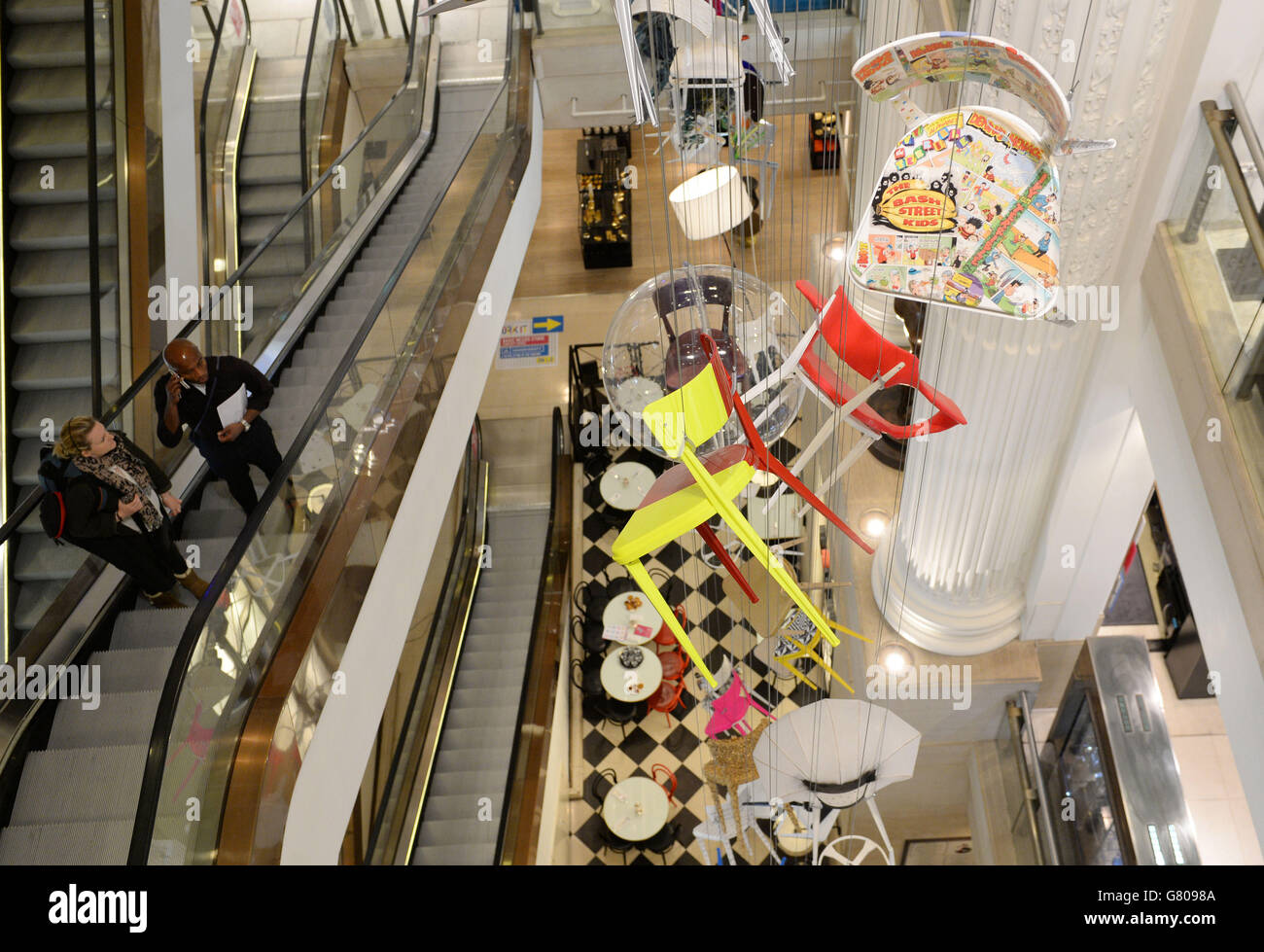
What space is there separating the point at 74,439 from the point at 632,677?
7018 millimetres

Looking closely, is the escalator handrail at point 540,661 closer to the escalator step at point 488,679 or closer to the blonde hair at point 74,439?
the escalator step at point 488,679

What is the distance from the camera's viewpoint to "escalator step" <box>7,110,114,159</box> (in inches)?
248

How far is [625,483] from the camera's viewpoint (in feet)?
39.0

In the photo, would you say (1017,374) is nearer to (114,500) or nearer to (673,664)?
(114,500)

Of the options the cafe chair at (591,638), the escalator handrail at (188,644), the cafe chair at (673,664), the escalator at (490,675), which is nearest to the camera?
the escalator handrail at (188,644)

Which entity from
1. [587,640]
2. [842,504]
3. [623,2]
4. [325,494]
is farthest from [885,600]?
[623,2]

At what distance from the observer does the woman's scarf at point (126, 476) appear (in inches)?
165

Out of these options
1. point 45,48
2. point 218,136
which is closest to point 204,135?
point 218,136

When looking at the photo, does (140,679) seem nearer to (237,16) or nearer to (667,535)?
(667,535)

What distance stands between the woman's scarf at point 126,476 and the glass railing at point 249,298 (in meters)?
0.40

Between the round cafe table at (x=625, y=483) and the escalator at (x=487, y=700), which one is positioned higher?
the round cafe table at (x=625, y=483)

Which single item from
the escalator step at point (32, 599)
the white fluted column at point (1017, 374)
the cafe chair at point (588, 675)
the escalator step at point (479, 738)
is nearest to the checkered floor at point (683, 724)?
the cafe chair at point (588, 675)

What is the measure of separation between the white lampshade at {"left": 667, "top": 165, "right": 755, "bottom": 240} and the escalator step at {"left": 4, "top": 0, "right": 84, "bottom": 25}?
419cm
